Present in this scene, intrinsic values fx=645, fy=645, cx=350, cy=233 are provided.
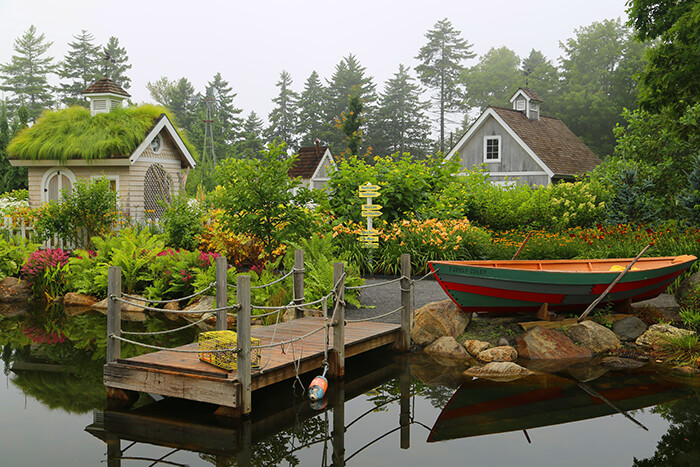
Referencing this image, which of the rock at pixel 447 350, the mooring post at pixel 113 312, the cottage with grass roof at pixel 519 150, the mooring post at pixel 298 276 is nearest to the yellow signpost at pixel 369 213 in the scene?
the mooring post at pixel 298 276

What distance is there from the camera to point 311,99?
58562 millimetres

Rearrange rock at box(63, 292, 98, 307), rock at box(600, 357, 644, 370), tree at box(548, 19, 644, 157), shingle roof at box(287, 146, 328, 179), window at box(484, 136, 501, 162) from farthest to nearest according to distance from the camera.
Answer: tree at box(548, 19, 644, 157) → shingle roof at box(287, 146, 328, 179) → window at box(484, 136, 501, 162) → rock at box(63, 292, 98, 307) → rock at box(600, 357, 644, 370)

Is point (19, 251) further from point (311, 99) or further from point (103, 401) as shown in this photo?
point (311, 99)

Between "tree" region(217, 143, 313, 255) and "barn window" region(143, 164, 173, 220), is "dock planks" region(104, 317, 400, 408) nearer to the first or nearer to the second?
"tree" region(217, 143, 313, 255)

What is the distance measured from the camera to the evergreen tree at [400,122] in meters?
54.8

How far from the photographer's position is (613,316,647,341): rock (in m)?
10.5

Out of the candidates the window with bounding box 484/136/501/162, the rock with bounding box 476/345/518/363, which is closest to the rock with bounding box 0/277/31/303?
the rock with bounding box 476/345/518/363

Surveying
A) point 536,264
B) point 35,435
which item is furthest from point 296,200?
point 35,435

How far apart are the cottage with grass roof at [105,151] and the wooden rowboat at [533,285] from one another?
528 inches

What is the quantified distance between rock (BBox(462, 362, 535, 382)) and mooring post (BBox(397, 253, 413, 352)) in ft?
4.22

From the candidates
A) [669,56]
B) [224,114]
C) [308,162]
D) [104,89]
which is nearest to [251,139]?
[224,114]

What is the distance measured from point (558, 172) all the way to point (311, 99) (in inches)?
1376

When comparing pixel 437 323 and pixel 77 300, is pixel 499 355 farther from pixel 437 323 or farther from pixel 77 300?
pixel 77 300

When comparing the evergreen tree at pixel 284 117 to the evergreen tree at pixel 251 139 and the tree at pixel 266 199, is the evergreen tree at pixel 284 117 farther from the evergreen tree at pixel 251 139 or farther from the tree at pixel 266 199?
the tree at pixel 266 199
